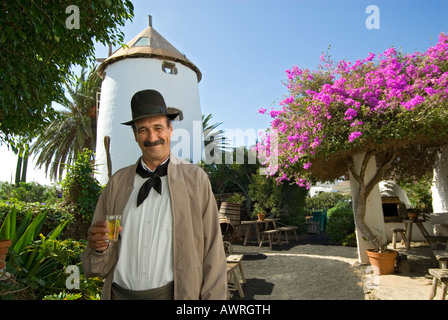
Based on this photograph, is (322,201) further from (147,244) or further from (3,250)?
(147,244)

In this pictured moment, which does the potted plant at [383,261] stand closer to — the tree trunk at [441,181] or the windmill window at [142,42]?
the tree trunk at [441,181]

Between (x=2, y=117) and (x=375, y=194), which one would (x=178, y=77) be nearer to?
(x=375, y=194)

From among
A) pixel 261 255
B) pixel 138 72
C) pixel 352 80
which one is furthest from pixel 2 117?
pixel 138 72

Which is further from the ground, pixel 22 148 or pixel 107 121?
pixel 107 121

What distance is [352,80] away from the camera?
6328mm

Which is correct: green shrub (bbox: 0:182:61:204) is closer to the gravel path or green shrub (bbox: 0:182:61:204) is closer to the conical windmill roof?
the gravel path

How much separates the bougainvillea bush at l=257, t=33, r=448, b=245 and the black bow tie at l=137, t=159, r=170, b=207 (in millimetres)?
4592

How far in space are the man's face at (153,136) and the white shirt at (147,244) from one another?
21cm

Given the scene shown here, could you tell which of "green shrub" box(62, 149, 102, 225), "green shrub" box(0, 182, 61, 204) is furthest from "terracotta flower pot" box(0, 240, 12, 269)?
"green shrub" box(0, 182, 61, 204)

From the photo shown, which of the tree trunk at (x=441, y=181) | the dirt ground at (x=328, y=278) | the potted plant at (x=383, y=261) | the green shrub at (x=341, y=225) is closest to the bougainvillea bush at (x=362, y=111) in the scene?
the potted plant at (x=383, y=261)

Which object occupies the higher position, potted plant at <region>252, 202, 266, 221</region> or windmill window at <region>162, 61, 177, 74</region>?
windmill window at <region>162, 61, 177, 74</region>

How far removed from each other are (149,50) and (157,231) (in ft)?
47.9

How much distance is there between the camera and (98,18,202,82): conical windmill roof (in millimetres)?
14797

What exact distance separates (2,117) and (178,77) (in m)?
12.4
